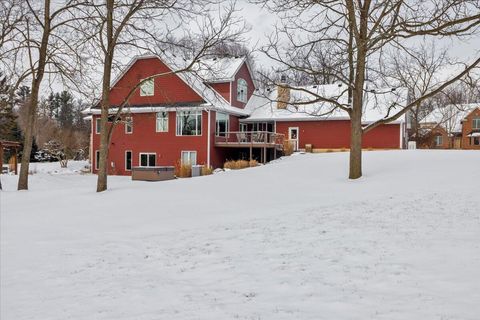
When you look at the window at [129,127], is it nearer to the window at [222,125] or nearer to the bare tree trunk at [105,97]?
the window at [222,125]

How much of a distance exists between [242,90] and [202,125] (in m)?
5.61

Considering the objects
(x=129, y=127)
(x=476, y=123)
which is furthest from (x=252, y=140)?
→ (x=476, y=123)

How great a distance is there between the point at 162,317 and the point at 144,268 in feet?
6.95

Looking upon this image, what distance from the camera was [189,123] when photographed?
29.8 meters

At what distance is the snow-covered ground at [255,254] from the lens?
16.5 feet

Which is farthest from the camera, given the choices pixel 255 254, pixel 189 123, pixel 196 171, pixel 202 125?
pixel 189 123

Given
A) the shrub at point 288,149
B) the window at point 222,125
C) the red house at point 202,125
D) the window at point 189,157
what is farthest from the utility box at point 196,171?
the shrub at point 288,149

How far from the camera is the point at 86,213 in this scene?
1209 centimetres

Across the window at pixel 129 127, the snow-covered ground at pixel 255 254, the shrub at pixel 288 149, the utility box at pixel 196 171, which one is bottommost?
the snow-covered ground at pixel 255 254

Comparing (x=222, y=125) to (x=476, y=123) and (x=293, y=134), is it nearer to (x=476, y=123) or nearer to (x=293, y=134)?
(x=293, y=134)

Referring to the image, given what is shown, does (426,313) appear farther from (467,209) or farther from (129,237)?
(129,237)

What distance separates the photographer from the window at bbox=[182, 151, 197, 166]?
29.7m

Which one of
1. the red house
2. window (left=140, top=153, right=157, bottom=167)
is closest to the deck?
the red house

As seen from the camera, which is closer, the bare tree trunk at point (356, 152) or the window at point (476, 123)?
the bare tree trunk at point (356, 152)
